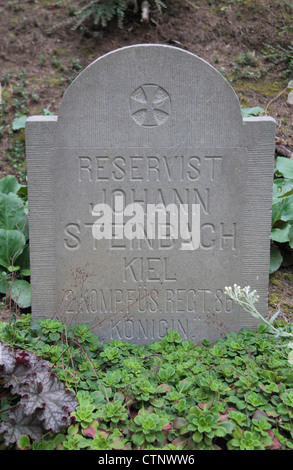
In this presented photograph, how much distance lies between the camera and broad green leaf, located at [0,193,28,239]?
355cm

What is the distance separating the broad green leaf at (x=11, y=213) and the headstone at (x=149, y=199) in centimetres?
67

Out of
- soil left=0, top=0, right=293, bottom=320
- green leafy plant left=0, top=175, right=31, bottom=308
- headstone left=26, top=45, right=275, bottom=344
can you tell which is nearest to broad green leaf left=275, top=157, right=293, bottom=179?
soil left=0, top=0, right=293, bottom=320

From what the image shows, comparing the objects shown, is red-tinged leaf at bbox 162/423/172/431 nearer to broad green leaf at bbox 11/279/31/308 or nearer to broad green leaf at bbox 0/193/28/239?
broad green leaf at bbox 11/279/31/308

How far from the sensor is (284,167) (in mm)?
4016

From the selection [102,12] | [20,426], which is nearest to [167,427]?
[20,426]

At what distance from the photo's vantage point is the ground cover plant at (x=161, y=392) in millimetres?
2061

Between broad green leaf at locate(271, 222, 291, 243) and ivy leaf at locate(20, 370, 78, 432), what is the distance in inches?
82.0

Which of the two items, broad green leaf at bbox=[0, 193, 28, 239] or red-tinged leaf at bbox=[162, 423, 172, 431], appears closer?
red-tinged leaf at bbox=[162, 423, 172, 431]

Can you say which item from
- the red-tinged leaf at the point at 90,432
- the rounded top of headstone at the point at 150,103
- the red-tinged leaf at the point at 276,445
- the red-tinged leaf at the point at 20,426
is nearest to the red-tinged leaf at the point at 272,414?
the red-tinged leaf at the point at 276,445

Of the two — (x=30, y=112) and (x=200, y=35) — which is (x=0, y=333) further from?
(x=200, y=35)

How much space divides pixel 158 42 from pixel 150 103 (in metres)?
2.93

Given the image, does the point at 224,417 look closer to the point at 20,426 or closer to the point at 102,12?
the point at 20,426

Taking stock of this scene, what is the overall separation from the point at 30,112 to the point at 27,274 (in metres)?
2.22
